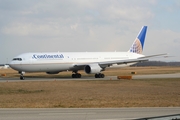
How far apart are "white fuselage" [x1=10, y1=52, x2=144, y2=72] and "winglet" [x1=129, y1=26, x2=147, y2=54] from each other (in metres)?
5.04

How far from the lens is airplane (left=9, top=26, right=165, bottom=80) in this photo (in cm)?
4144

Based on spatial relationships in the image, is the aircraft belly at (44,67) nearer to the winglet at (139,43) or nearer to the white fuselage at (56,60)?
the white fuselage at (56,60)

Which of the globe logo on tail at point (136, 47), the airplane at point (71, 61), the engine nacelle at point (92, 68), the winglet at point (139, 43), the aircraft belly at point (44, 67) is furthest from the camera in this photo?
the winglet at point (139, 43)

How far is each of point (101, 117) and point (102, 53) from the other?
3705 centimetres

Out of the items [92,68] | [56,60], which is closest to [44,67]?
[56,60]

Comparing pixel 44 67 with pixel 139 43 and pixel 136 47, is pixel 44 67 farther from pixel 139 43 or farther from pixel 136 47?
pixel 139 43

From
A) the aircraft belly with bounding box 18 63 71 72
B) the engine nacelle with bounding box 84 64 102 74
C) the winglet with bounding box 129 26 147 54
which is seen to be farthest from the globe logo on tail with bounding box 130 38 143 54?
the aircraft belly with bounding box 18 63 71 72

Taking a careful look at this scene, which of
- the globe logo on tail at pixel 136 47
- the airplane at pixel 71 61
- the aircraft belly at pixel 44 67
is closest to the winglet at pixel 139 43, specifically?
the globe logo on tail at pixel 136 47

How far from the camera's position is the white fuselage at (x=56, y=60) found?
135 feet

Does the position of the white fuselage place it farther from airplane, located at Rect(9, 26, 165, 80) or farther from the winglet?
the winglet

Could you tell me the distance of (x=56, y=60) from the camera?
4331 centimetres

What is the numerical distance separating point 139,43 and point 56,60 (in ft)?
60.6

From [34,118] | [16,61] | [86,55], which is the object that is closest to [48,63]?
[16,61]

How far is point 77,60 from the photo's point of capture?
45750mm
